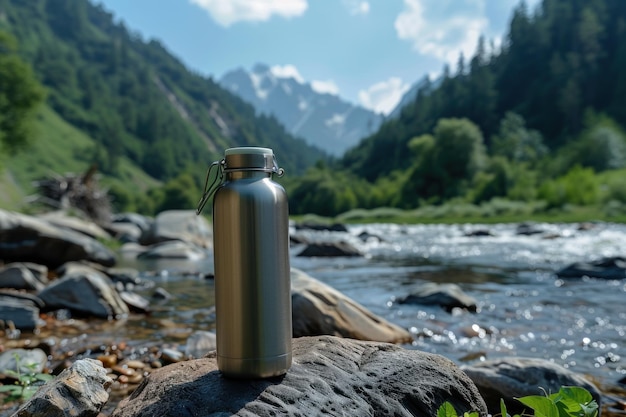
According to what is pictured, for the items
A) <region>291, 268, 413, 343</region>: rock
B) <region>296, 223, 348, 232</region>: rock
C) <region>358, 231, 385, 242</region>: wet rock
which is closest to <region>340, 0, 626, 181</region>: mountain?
<region>296, 223, 348, 232</region>: rock

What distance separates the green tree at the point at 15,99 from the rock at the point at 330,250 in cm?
3273

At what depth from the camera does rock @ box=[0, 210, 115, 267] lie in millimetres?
15047

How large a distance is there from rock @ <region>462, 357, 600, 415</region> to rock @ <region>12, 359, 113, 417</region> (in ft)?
11.2

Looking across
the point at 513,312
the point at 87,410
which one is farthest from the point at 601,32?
the point at 87,410

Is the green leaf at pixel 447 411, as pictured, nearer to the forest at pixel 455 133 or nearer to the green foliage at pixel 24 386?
the green foliage at pixel 24 386

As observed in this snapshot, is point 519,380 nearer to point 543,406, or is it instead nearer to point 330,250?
point 543,406

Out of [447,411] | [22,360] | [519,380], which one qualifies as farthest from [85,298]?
[447,411]

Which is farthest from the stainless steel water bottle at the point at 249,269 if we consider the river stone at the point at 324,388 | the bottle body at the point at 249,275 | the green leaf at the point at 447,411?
the green leaf at the point at 447,411

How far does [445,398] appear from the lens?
3.07 m

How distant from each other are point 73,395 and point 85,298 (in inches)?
251

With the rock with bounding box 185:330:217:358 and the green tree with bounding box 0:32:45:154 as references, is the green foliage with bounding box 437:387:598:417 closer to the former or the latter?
the rock with bounding box 185:330:217:358

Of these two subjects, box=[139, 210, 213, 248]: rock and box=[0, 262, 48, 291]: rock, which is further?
box=[139, 210, 213, 248]: rock

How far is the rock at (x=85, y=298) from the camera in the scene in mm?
9070

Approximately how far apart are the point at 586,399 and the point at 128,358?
18.7ft
